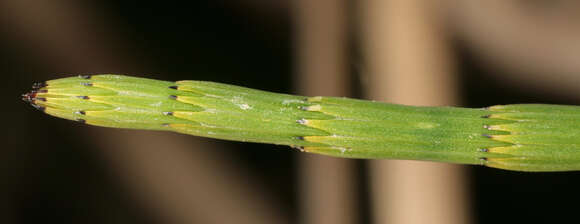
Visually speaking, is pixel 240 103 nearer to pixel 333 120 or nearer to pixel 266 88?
pixel 333 120

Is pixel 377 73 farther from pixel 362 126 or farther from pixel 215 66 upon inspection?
pixel 362 126

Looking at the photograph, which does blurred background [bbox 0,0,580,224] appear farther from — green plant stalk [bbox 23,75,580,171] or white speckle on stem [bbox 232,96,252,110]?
white speckle on stem [bbox 232,96,252,110]

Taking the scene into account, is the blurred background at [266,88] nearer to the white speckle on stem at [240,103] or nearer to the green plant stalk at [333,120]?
the green plant stalk at [333,120]

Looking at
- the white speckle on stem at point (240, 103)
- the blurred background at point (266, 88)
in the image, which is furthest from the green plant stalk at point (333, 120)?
the blurred background at point (266, 88)

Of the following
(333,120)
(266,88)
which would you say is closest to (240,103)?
(333,120)

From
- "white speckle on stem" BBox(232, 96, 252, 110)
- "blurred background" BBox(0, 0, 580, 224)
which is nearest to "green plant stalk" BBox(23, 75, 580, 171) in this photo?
"white speckle on stem" BBox(232, 96, 252, 110)
